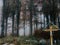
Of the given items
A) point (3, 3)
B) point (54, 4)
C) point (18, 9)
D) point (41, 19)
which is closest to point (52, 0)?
point (54, 4)

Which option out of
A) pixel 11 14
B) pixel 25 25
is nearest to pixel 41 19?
pixel 25 25

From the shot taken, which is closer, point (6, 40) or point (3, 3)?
point (6, 40)

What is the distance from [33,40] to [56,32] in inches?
22.7

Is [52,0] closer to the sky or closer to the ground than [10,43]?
closer to the sky

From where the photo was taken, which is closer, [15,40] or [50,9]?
[15,40]

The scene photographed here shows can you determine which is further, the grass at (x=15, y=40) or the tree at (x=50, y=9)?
the tree at (x=50, y=9)

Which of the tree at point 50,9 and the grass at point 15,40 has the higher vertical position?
the tree at point 50,9

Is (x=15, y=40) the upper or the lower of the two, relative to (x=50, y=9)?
lower

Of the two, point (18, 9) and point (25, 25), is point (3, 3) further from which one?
point (25, 25)

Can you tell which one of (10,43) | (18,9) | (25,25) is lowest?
(10,43)

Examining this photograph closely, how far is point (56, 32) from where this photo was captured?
16.5 feet

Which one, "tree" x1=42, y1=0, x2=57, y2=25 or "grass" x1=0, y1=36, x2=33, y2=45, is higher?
"tree" x1=42, y1=0, x2=57, y2=25

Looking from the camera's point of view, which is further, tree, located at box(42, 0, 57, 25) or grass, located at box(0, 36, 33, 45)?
tree, located at box(42, 0, 57, 25)

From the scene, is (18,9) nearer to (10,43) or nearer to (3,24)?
(3,24)
